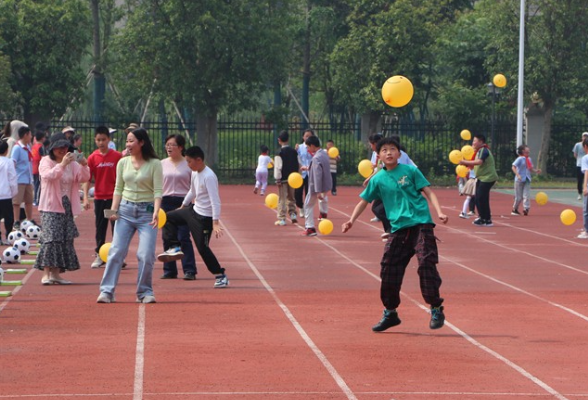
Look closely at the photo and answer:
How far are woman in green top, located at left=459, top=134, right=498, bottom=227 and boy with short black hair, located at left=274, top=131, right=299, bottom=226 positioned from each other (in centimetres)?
337

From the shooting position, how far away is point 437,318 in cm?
1054

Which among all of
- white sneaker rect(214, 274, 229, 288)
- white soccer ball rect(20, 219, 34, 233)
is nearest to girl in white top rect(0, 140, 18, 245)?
white soccer ball rect(20, 219, 34, 233)

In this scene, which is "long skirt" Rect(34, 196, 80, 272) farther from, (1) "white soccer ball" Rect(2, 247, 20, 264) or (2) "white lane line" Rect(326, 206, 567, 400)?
(2) "white lane line" Rect(326, 206, 567, 400)

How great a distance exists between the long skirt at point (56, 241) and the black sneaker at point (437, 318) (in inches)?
194

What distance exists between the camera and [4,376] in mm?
8336

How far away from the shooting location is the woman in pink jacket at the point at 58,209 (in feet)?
44.6

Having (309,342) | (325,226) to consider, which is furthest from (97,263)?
(309,342)

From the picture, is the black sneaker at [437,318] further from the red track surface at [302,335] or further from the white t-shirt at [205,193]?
the white t-shirt at [205,193]

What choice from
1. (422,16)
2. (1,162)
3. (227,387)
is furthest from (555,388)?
(422,16)

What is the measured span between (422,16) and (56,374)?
37.9 m

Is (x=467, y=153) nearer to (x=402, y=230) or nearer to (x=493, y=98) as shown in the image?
(x=402, y=230)

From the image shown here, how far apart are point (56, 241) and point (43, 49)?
2878cm

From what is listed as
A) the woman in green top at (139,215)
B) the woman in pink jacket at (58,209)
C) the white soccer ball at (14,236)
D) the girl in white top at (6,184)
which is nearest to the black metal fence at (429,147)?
the girl in white top at (6,184)

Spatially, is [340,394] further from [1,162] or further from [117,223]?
[1,162]
